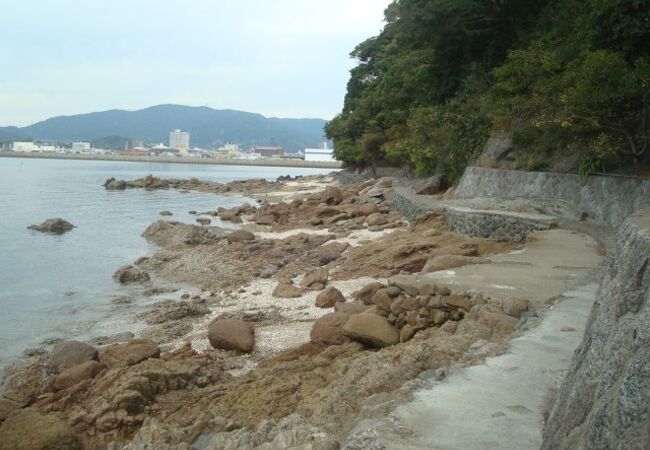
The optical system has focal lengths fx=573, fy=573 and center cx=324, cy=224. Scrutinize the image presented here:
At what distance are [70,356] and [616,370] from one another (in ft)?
28.1

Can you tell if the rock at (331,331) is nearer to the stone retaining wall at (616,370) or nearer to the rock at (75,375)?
the rock at (75,375)

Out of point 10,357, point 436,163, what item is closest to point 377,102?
point 436,163

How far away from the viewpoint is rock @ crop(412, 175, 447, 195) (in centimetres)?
2500

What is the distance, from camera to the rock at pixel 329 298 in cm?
1135

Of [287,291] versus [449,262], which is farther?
[287,291]

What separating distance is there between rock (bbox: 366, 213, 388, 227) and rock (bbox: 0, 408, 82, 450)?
597 inches

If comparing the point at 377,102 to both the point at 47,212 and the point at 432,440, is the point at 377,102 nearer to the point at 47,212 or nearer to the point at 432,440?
the point at 47,212

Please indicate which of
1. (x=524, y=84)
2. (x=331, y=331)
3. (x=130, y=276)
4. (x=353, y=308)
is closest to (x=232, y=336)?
(x=331, y=331)

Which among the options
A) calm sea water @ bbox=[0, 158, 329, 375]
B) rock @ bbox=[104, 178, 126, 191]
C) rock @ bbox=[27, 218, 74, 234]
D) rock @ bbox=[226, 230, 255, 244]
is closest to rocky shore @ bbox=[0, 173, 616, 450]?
calm sea water @ bbox=[0, 158, 329, 375]

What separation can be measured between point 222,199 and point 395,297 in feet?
133

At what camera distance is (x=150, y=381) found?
24.3 feet

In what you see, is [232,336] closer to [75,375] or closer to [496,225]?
[75,375]

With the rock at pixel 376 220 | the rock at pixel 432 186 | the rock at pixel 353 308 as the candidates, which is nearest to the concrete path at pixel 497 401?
the rock at pixel 353 308

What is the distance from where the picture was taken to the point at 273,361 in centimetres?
805
